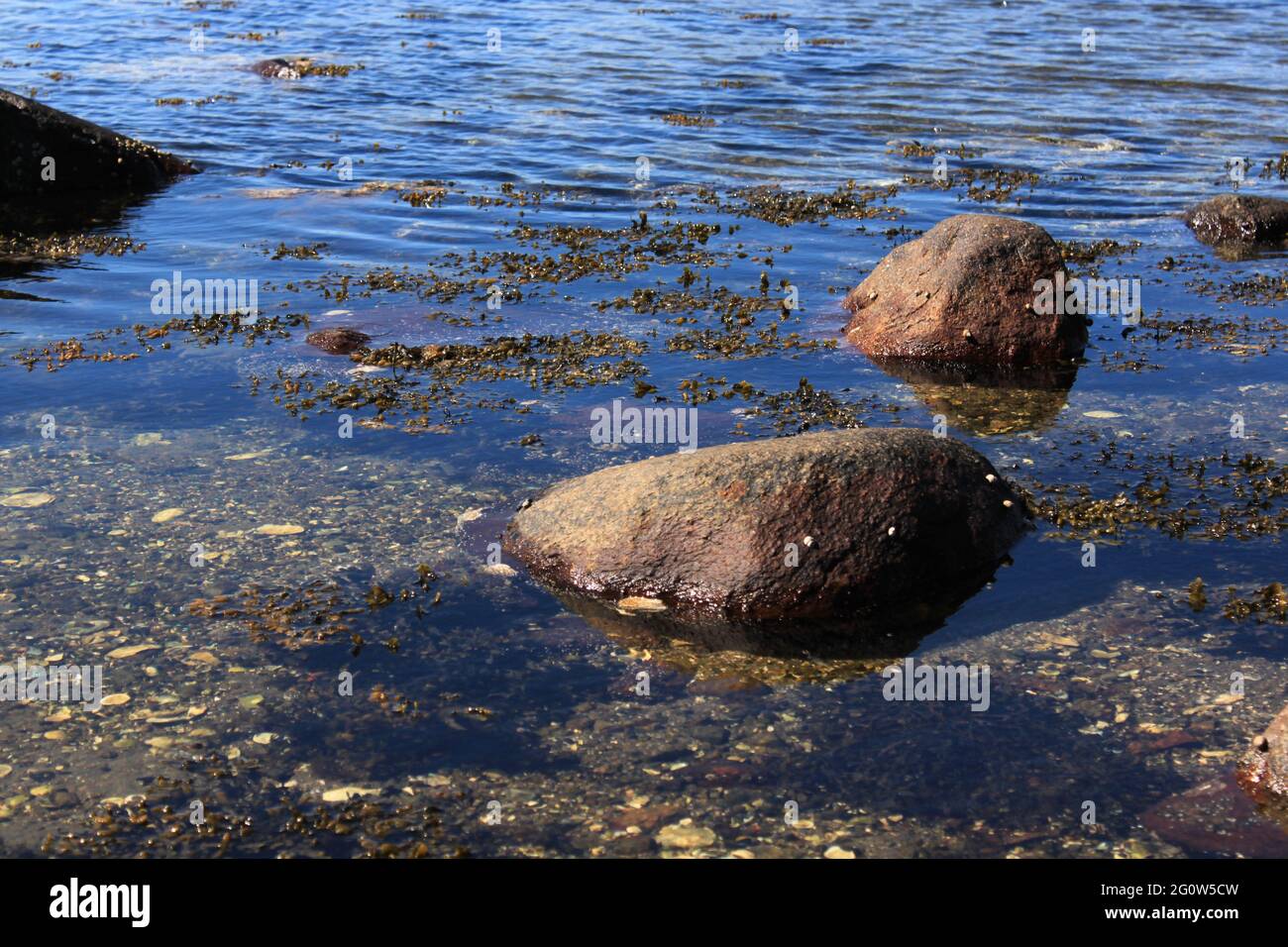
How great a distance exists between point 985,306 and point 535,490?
5.51m

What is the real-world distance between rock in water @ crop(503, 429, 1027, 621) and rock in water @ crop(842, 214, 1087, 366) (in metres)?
4.54

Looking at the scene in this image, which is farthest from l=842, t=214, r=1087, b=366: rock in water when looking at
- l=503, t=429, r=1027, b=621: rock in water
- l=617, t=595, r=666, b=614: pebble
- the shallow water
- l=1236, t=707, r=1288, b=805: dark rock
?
l=1236, t=707, r=1288, b=805: dark rock

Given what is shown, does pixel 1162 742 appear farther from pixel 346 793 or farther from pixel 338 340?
pixel 338 340

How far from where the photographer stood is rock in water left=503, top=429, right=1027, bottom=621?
8859 millimetres

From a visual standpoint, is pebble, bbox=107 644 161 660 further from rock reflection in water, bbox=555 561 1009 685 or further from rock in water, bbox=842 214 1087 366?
rock in water, bbox=842 214 1087 366

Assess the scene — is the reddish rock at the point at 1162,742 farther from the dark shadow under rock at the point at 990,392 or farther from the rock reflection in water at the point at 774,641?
the dark shadow under rock at the point at 990,392

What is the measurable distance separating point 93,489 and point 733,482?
16.6 feet

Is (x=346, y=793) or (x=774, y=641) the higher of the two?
(x=774, y=641)

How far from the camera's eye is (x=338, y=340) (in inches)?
557

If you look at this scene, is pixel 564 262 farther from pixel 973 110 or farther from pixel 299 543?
pixel 973 110

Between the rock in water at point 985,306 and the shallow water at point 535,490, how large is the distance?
0.60 m

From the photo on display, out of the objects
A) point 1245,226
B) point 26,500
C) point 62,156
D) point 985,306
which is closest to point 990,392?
point 985,306

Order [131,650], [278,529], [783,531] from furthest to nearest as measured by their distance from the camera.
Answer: [278,529] < [783,531] < [131,650]
